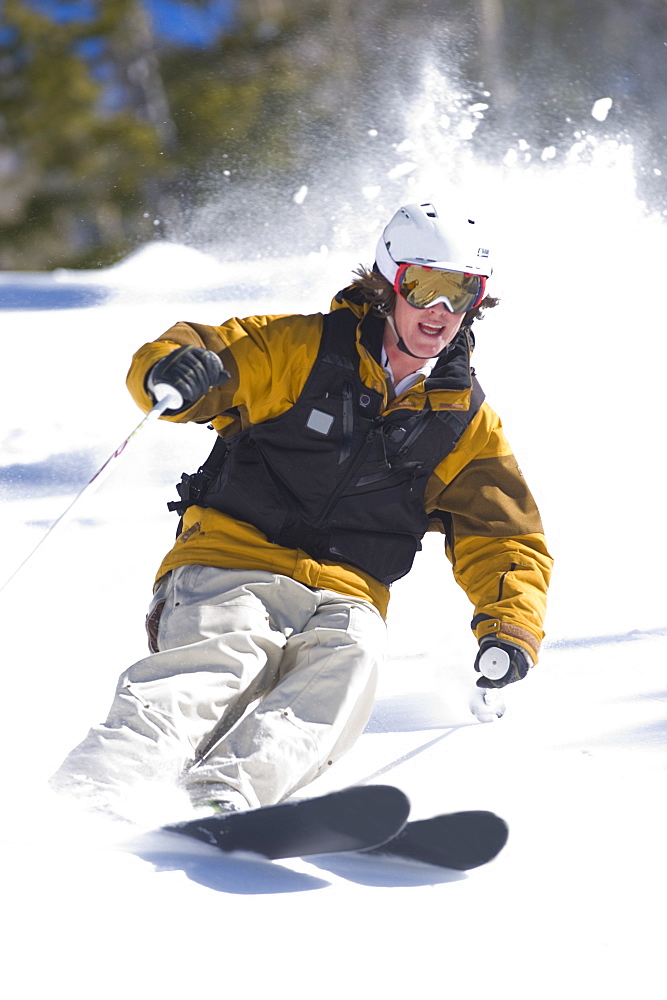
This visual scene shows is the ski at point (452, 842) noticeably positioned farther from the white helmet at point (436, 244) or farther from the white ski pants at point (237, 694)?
the white helmet at point (436, 244)

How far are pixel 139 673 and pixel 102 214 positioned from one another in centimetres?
1323

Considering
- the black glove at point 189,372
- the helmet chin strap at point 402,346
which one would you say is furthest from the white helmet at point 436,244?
the black glove at point 189,372

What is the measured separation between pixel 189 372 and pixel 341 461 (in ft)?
1.48

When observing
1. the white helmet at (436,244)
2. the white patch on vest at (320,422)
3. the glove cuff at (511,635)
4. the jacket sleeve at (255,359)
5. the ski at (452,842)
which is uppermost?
the white helmet at (436,244)

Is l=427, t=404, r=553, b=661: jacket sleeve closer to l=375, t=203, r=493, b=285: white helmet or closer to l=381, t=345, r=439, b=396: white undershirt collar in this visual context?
l=381, t=345, r=439, b=396: white undershirt collar

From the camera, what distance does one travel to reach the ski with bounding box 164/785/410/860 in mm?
1726

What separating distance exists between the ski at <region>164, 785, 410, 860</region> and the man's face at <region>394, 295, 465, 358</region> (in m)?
1.25

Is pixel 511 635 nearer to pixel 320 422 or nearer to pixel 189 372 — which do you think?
pixel 320 422

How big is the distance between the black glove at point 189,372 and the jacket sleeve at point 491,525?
0.68m

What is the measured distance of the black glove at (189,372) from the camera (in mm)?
2332

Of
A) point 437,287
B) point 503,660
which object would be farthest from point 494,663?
point 437,287

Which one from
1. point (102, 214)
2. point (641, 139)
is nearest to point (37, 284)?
point (102, 214)

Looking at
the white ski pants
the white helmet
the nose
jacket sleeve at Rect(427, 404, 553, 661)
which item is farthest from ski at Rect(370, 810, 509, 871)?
the white helmet

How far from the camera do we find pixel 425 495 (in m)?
2.73
